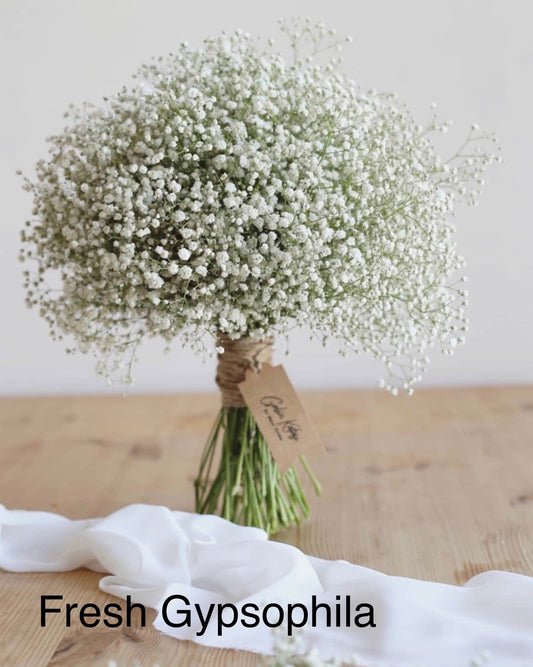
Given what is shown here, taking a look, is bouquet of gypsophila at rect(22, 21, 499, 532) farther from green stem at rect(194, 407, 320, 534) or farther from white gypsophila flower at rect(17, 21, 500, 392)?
green stem at rect(194, 407, 320, 534)

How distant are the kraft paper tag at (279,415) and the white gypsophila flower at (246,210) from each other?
0.13 metres

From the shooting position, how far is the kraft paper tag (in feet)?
4.46

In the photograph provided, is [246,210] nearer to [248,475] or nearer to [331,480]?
[248,475]

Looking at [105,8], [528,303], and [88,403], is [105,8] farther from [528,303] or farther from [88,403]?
[528,303]

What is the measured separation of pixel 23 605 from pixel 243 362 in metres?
0.47

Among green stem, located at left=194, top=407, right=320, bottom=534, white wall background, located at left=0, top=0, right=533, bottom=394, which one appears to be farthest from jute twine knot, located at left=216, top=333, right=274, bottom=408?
white wall background, located at left=0, top=0, right=533, bottom=394

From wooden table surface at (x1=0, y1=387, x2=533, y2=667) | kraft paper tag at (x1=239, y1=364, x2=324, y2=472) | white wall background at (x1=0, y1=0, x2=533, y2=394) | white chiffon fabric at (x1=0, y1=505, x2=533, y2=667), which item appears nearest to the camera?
white chiffon fabric at (x1=0, y1=505, x2=533, y2=667)

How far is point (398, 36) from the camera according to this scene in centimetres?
220

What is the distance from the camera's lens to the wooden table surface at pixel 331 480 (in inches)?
45.1

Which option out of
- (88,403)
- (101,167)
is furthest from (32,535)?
(88,403)

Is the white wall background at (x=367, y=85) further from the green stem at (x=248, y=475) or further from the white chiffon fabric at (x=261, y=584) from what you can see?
the white chiffon fabric at (x=261, y=584)

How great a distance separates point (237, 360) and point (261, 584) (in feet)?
1.17

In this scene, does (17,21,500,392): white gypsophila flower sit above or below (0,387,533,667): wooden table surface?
above

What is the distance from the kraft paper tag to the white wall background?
39.2 inches
